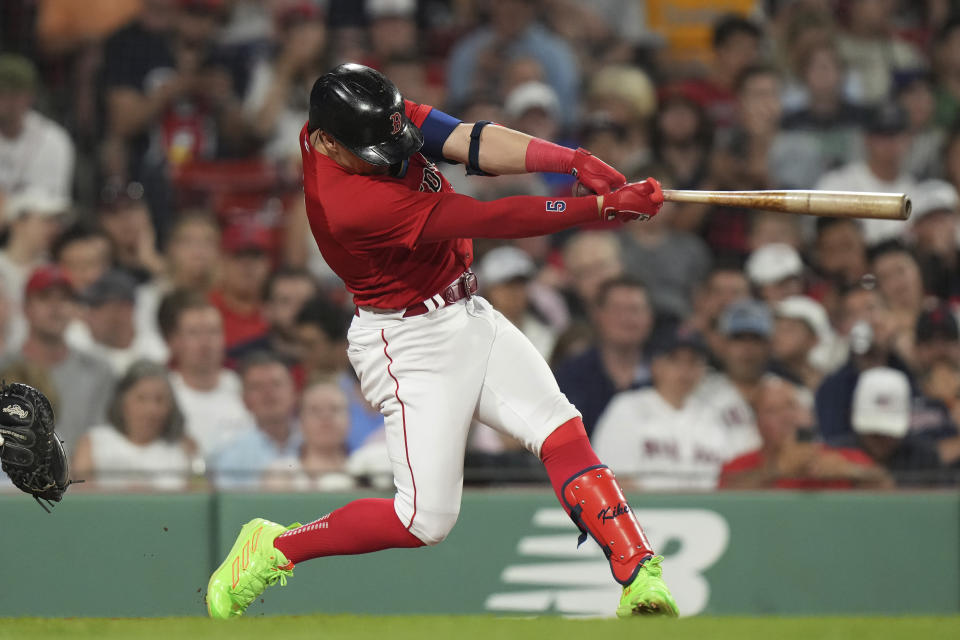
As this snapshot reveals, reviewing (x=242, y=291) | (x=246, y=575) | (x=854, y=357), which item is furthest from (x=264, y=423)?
(x=854, y=357)

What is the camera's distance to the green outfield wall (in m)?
5.45

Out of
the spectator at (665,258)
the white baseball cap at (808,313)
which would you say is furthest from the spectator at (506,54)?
the white baseball cap at (808,313)

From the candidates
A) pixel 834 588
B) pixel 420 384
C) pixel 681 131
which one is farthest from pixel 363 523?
pixel 681 131

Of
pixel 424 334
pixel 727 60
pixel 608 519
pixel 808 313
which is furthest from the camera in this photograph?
pixel 727 60

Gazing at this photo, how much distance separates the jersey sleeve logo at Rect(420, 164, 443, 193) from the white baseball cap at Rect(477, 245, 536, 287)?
253 centimetres

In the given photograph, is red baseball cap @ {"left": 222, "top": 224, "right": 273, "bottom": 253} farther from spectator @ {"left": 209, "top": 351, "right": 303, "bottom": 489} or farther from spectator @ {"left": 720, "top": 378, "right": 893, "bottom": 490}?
spectator @ {"left": 720, "top": 378, "right": 893, "bottom": 490}

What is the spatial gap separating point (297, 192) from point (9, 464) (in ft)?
12.2

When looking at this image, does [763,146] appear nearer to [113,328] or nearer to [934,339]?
[934,339]

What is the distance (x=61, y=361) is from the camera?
620 centimetres

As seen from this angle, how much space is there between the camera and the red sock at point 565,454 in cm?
406

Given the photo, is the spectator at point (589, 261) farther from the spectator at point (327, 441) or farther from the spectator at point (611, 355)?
the spectator at point (327, 441)

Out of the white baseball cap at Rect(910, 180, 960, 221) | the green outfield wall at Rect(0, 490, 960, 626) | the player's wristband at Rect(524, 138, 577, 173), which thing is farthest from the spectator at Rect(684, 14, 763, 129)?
the player's wristband at Rect(524, 138, 577, 173)

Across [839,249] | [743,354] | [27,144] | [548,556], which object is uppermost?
[27,144]

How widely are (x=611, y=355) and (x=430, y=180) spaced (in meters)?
2.41
